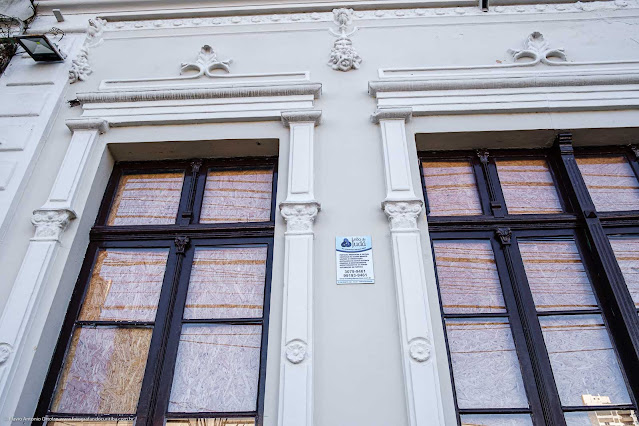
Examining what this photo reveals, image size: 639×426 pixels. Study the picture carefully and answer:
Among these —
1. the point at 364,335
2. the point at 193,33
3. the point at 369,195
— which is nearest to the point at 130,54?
the point at 193,33

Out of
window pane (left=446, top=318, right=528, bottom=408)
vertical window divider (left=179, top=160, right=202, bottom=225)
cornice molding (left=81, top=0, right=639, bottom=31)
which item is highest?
cornice molding (left=81, top=0, right=639, bottom=31)

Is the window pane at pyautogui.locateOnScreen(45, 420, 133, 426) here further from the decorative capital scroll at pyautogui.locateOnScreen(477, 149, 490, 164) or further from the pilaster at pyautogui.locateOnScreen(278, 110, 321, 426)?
the decorative capital scroll at pyautogui.locateOnScreen(477, 149, 490, 164)

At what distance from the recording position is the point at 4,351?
9.77ft

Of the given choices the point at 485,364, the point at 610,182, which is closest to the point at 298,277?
the point at 485,364

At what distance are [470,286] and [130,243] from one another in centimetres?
236

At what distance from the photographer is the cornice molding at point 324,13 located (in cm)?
475

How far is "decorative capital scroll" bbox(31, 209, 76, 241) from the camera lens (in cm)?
346

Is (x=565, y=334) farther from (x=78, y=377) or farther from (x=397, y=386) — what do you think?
(x=78, y=377)

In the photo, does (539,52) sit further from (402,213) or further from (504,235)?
(402,213)

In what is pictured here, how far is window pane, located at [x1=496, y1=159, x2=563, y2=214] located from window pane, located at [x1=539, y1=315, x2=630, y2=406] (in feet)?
2.83

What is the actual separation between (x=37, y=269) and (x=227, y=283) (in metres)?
1.19

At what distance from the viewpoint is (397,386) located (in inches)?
109

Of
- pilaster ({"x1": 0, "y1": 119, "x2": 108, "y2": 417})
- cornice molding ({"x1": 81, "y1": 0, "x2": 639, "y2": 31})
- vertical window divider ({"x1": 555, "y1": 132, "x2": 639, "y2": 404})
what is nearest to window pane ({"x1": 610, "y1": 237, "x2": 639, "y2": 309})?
vertical window divider ({"x1": 555, "y1": 132, "x2": 639, "y2": 404})

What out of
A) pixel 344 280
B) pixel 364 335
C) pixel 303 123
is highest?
pixel 303 123
